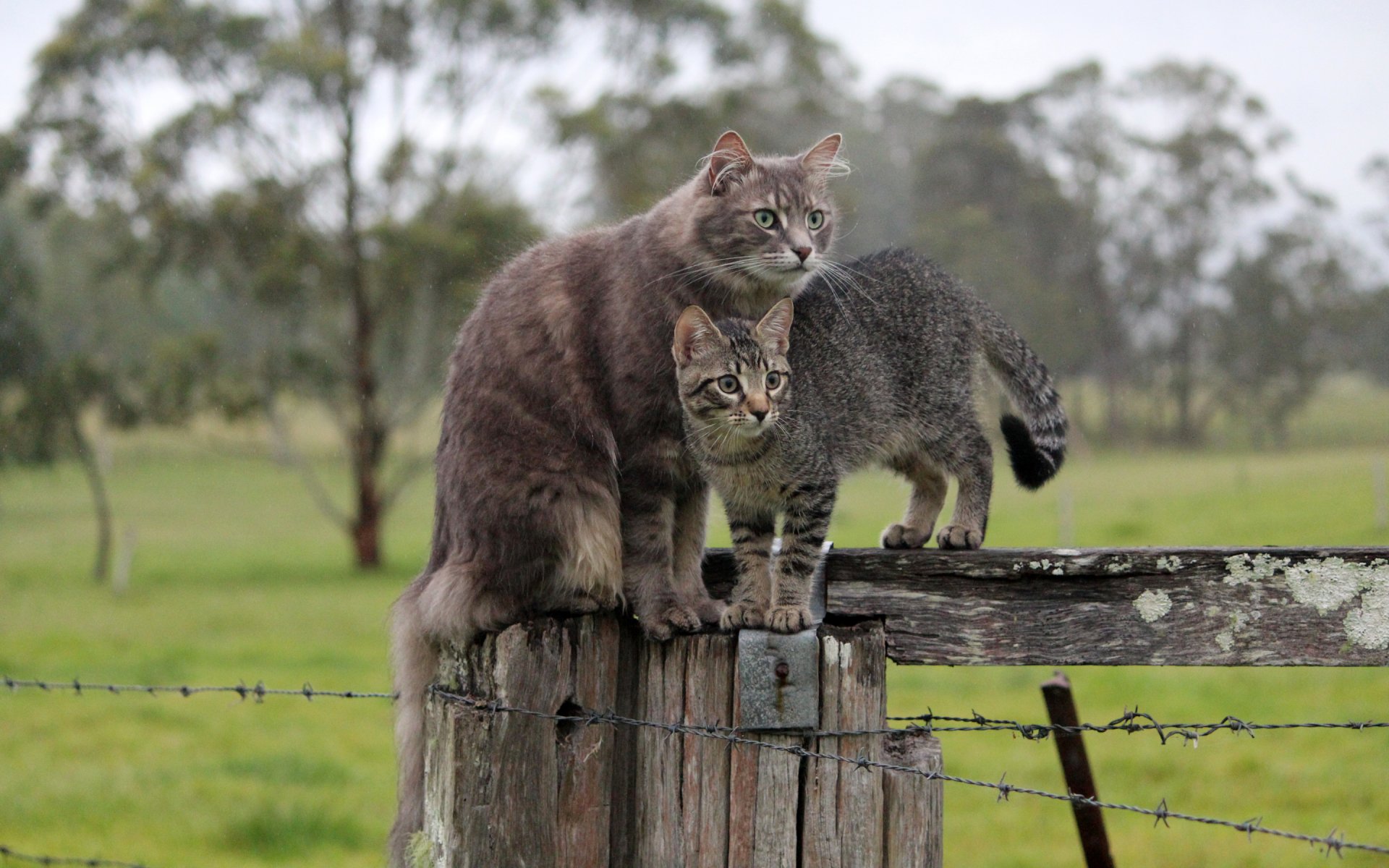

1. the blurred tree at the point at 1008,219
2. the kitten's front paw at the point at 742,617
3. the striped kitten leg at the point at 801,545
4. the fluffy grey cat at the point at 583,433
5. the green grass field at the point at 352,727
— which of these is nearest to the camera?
the kitten's front paw at the point at 742,617

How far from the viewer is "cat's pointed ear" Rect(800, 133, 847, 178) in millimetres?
4301

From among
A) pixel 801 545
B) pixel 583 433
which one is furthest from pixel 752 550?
pixel 583 433

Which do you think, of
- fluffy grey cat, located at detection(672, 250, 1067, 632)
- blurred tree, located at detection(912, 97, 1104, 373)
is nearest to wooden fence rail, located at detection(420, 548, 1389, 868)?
fluffy grey cat, located at detection(672, 250, 1067, 632)

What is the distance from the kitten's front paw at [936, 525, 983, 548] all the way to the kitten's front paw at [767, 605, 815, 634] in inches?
35.8

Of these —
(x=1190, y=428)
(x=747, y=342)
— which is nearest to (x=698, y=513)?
(x=747, y=342)

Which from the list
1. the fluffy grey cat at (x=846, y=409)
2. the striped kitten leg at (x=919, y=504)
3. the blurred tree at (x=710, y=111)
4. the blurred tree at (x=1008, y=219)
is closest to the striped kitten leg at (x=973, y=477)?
the fluffy grey cat at (x=846, y=409)

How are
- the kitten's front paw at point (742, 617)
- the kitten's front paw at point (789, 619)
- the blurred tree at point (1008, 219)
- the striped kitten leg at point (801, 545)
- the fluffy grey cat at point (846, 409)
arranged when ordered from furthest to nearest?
the blurred tree at point (1008, 219)
the fluffy grey cat at point (846, 409)
the striped kitten leg at point (801, 545)
the kitten's front paw at point (742, 617)
the kitten's front paw at point (789, 619)

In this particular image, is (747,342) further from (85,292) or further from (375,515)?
(85,292)

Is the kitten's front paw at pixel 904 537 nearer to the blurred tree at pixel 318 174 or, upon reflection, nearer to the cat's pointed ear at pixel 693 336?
the cat's pointed ear at pixel 693 336

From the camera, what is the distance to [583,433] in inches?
148

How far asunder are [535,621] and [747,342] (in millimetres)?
1012

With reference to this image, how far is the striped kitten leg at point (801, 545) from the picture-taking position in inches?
126

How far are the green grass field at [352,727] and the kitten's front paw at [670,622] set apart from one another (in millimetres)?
1462

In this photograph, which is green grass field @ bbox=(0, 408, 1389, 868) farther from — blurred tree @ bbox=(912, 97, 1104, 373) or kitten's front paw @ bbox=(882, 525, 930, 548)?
blurred tree @ bbox=(912, 97, 1104, 373)
